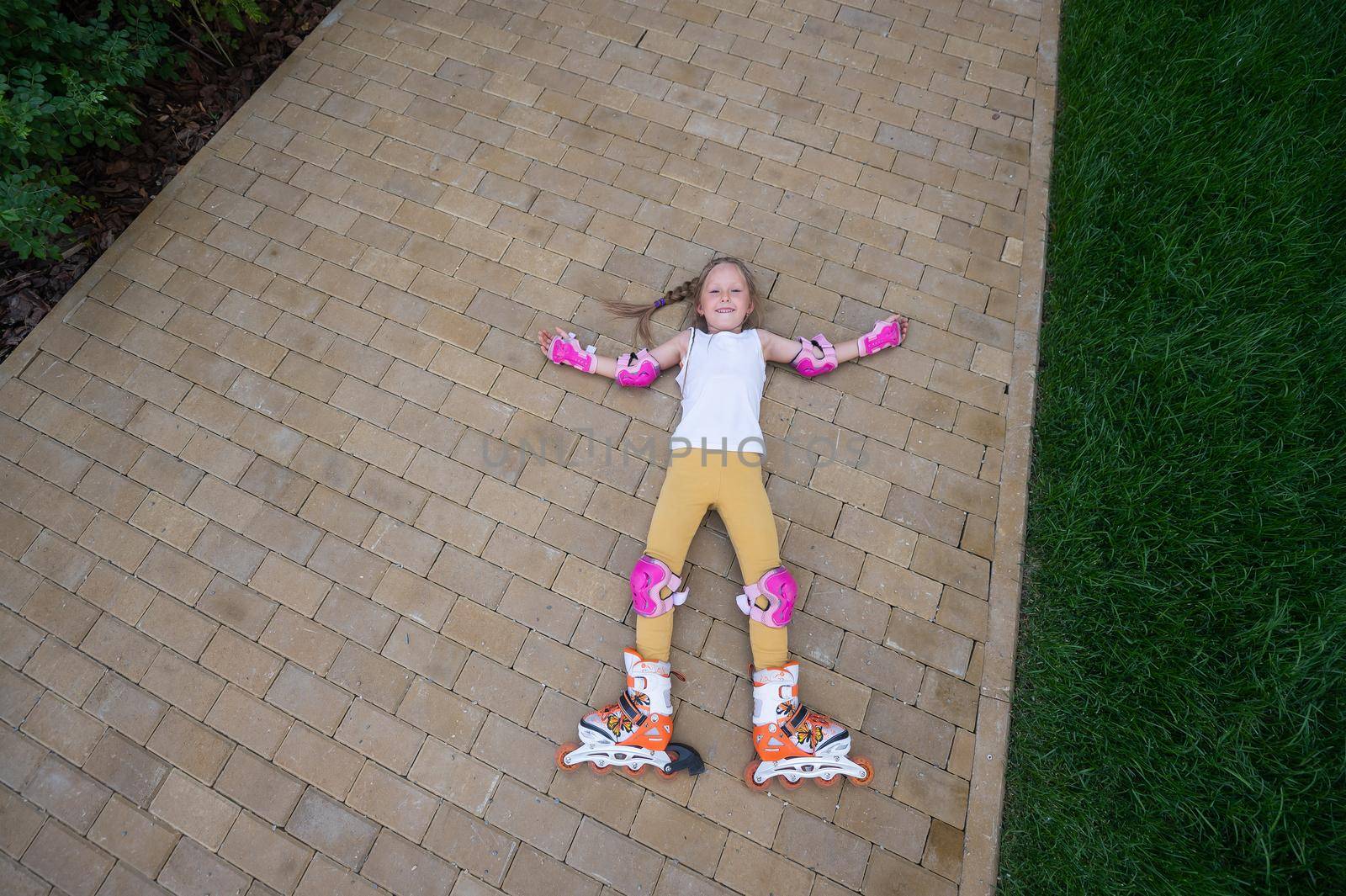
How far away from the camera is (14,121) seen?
364cm

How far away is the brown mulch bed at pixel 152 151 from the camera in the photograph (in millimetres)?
4219

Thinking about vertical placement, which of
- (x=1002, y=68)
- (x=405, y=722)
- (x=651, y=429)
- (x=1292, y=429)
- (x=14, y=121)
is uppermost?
(x=1002, y=68)

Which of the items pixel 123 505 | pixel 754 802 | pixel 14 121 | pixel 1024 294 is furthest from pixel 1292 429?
pixel 14 121

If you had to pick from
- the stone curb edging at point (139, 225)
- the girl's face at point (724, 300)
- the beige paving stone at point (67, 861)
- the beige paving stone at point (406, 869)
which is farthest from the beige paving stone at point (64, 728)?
the girl's face at point (724, 300)

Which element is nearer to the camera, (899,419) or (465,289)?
(899,419)

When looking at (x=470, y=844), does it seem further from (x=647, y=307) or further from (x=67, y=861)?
(x=647, y=307)

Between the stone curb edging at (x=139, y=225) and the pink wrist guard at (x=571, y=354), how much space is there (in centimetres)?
269

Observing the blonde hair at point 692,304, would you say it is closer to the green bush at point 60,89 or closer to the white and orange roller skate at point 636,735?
the white and orange roller skate at point 636,735

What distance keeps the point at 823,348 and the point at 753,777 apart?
2.01 meters

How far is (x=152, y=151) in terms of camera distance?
462cm

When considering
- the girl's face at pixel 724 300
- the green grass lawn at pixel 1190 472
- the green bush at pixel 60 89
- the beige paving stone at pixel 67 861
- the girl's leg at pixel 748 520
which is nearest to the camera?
the green grass lawn at pixel 1190 472

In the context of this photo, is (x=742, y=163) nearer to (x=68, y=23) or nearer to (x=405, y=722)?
(x=405, y=722)

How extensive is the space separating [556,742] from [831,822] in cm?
118

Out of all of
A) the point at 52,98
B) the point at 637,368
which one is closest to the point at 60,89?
the point at 52,98
